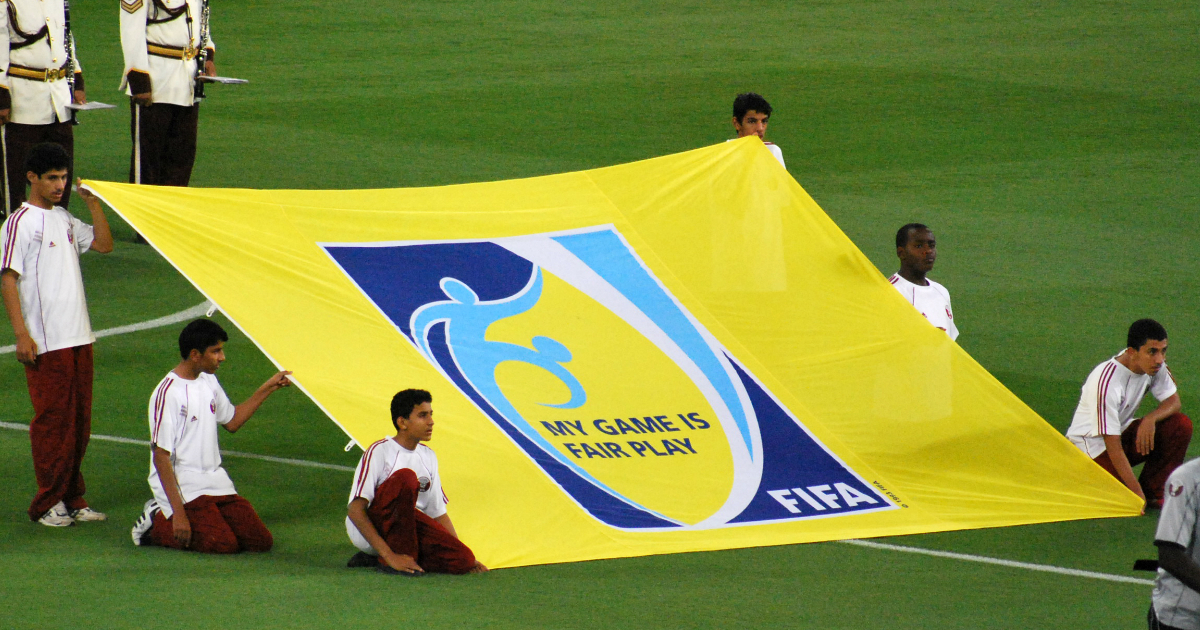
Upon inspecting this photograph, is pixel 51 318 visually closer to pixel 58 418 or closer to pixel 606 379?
pixel 58 418

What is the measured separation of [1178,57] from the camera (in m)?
26.6

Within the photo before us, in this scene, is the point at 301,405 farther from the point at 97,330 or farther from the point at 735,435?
the point at 735,435

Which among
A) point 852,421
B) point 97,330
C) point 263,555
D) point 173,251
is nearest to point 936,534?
point 852,421

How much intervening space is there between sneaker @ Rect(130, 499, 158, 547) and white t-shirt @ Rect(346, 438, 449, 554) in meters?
1.10

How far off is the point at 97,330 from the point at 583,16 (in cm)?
1648

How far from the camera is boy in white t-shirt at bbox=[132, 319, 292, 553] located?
8.86 metres

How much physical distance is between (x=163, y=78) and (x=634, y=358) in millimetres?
7785

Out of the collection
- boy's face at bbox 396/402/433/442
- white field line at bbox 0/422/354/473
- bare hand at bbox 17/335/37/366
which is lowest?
white field line at bbox 0/422/354/473

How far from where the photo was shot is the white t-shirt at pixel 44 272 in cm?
912

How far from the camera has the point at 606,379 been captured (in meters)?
10.1

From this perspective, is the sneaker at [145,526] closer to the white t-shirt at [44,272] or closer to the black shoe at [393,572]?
the white t-shirt at [44,272]

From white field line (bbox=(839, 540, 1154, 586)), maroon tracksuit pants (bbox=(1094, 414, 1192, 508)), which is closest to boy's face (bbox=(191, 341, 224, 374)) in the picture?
white field line (bbox=(839, 540, 1154, 586))

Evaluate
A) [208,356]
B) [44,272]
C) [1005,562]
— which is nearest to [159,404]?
[208,356]

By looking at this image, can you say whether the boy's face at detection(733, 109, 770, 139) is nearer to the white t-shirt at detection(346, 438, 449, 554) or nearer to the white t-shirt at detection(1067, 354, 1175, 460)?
the white t-shirt at detection(1067, 354, 1175, 460)
